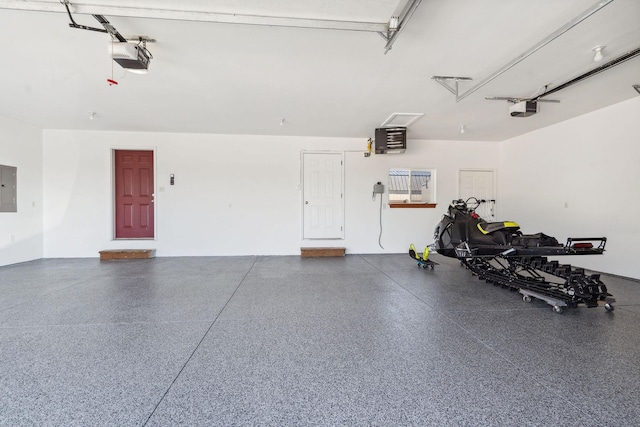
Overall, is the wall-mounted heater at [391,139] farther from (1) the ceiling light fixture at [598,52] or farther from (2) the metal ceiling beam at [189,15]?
(2) the metal ceiling beam at [189,15]

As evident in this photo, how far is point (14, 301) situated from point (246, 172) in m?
4.17

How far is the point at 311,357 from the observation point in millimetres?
1991

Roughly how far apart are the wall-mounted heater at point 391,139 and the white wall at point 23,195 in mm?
6882

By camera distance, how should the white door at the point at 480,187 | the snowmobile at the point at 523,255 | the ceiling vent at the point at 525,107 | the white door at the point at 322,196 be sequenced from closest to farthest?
the snowmobile at the point at 523,255 < the ceiling vent at the point at 525,107 < the white door at the point at 322,196 < the white door at the point at 480,187

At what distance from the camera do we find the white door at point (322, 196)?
667 cm

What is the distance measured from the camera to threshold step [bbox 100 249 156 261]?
5.98 meters

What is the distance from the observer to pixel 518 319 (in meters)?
2.72

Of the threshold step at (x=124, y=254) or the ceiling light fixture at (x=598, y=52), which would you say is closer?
the ceiling light fixture at (x=598, y=52)

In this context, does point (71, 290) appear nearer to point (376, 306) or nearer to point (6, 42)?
point (6, 42)

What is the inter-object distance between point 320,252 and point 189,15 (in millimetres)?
4893

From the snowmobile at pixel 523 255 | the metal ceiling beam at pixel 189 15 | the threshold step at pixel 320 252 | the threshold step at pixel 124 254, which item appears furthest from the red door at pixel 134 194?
the snowmobile at pixel 523 255

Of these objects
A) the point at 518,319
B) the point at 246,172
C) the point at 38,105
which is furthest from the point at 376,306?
the point at 38,105

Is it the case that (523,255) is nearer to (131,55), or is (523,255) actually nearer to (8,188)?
(131,55)

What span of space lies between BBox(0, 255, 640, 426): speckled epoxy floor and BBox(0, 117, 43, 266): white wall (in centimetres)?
230
